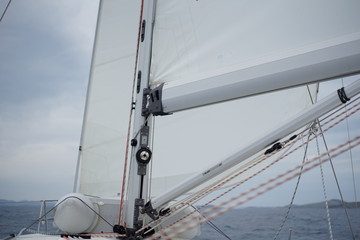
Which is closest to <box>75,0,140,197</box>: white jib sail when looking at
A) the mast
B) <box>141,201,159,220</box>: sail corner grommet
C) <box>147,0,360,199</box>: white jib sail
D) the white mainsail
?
the white mainsail

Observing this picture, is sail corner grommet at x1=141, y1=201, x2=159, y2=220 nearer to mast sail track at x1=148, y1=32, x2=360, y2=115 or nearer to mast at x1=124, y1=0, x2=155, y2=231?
mast at x1=124, y1=0, x2=155, y2=231

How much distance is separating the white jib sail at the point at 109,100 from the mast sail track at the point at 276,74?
1196 millimetres

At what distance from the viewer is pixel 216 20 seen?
1.93 meters

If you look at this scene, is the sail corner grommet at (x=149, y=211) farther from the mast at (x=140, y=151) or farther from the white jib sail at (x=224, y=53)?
the white jib sail at (x=224, y=53)

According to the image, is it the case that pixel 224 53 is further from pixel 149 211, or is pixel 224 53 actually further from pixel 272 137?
pixel 149 211

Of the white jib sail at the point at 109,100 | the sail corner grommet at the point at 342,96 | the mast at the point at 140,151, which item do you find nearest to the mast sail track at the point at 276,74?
the sail corner grommet at the point at 342,96

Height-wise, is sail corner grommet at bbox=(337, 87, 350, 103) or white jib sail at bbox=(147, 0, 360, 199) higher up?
white jib sail at bbox=(147, 0, 360, 199)

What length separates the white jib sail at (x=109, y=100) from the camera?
9.34ft

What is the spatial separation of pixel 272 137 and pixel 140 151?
0.90 metres

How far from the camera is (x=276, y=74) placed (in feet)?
4.72

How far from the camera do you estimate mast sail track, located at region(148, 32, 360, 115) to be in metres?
1.29

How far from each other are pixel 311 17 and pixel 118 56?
2010 millimetres

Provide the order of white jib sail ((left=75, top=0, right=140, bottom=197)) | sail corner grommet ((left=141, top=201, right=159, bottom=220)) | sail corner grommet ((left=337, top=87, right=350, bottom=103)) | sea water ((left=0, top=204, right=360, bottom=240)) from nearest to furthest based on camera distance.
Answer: sail corner grommet ((left=337, top=87, right=350, bottom=103))
sail corner grommet ((left=141, top=201, right=159, bottom=220))
white jib sail ((left=75, top=0, right=140, bottom=197))
sea water ((left=0, top=204, right=360, bottom=240))

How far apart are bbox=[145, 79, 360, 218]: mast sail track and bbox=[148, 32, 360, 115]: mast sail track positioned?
0.53 feet
